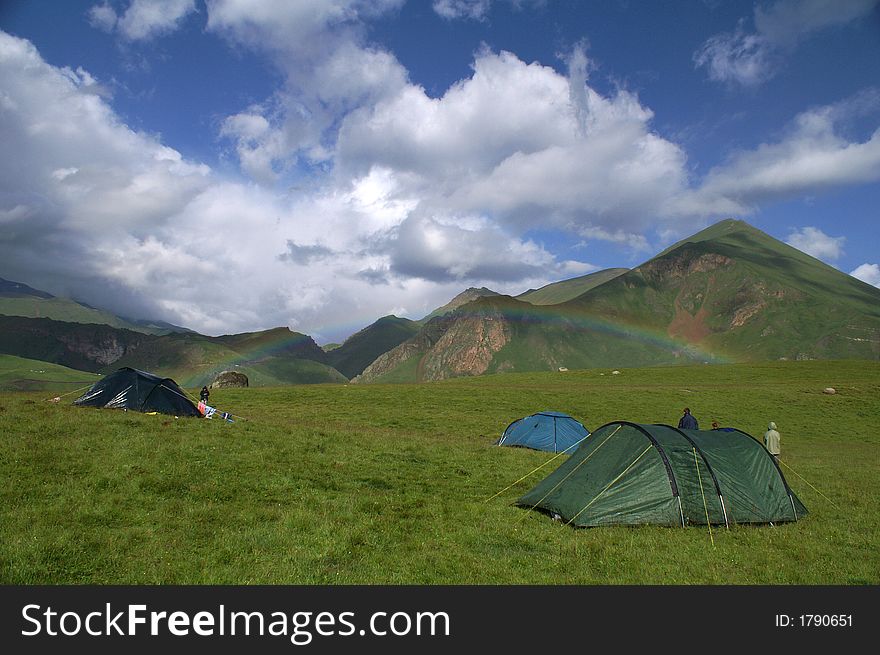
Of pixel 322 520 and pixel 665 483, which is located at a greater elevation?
pixel 665 483

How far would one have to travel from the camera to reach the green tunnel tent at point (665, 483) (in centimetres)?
1380

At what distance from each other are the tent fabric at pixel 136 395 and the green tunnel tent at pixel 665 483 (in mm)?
22140

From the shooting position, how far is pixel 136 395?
27.7 metres

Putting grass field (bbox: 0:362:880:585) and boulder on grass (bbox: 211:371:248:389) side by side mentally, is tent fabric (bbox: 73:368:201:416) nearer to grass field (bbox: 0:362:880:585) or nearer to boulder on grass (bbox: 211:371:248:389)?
grass field (bbox: 0:362:880:585)

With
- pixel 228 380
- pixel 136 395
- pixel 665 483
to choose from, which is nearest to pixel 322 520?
pixel 665 483

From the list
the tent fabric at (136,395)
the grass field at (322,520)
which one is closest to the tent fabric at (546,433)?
the grass field at (322,520)

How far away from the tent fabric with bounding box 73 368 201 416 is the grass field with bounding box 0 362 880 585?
2.26 m

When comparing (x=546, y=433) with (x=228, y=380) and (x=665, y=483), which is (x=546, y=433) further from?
(x=228, y=380)

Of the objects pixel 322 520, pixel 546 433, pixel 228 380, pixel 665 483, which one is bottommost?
pixel 322 520

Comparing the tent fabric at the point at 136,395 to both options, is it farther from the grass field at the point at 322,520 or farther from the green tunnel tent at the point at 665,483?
the green tunnel tent at the point at 665,483

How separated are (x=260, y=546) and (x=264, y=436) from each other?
12332mm

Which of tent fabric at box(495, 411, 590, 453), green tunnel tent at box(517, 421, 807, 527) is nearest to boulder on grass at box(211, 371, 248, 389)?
tent fabric at box(495, 411, 590, 453)

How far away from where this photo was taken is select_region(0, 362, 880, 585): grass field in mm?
9961

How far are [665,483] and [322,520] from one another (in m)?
9.64
